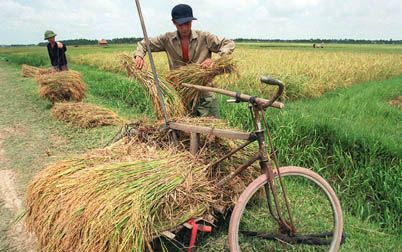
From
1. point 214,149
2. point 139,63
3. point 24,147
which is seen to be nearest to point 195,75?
point 139,63

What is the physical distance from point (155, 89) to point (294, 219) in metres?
1.66

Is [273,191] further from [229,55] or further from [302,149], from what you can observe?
[302,149]

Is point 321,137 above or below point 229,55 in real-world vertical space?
below

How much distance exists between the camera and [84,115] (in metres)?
6.63

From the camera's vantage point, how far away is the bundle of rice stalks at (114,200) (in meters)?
1.99

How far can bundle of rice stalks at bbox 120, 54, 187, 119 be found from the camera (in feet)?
10.4

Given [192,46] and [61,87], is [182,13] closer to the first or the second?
[192,46]

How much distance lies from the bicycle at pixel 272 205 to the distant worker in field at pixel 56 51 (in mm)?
Answer: 6538

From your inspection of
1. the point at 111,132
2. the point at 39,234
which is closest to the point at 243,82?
the point at 111,132

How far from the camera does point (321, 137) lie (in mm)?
4719

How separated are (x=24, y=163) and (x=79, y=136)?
1.29m

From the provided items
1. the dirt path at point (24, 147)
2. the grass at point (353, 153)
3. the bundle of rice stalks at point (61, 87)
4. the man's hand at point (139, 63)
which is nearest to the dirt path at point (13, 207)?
the dirt path at point (24, 147)

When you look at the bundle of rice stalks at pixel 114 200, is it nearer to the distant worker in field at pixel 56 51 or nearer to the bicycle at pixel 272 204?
the bicycle at pixel 272 204

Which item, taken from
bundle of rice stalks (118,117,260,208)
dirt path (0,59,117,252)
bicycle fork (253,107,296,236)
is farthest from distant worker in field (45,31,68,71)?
bicycle fork (253,107,296,236)
